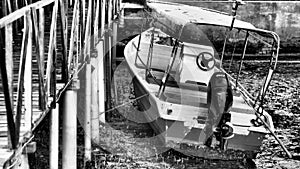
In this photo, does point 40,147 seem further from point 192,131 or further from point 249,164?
point 249,164

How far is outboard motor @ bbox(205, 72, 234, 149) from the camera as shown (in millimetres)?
10711

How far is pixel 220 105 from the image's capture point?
10742 mm

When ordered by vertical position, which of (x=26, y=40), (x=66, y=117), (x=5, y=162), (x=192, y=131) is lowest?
(x=192, y=131)

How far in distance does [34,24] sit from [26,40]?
347 millimetres

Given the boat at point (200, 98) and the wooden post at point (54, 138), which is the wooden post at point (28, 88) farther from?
the boat at point (200, 98)

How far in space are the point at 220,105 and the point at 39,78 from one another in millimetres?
6460

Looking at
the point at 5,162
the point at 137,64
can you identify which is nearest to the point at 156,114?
the point at 137,64

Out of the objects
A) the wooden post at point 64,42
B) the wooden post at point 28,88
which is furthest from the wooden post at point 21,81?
the wooden post at point 64,42

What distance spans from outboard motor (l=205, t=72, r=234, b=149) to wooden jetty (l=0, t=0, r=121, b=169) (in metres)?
2.64

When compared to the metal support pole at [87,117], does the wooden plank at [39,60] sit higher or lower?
higher

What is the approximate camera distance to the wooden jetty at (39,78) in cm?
390

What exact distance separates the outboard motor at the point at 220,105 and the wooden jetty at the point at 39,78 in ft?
8.68

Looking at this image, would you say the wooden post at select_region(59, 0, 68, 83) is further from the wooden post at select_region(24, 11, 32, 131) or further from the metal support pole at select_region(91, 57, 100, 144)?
the metal support pole at select_region(91, 57, 100, 144)

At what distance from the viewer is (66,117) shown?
7.67 meters
